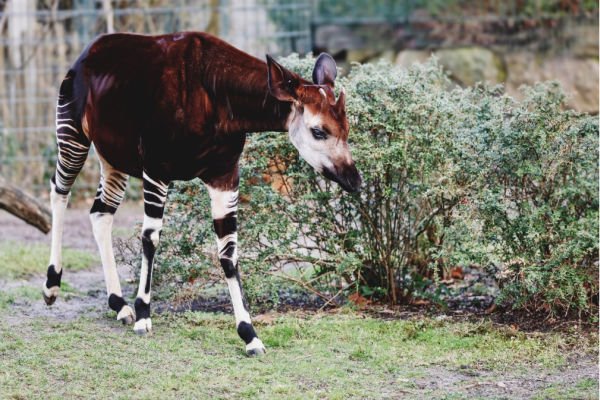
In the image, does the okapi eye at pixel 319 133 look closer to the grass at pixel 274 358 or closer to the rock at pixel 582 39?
the grass at pixel 274 358

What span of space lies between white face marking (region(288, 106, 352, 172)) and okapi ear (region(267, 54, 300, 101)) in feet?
0.35

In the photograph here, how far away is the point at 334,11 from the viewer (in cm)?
1353

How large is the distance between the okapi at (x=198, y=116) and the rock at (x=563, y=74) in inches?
309

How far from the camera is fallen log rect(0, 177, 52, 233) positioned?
7738 mm

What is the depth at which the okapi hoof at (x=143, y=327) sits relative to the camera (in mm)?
5672

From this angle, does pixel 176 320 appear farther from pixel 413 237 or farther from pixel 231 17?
pixel 231 17

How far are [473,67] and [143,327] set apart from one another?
26.9ft

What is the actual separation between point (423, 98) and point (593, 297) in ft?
5.24

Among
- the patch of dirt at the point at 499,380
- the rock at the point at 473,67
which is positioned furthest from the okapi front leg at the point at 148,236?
the rock at the point at 473,67

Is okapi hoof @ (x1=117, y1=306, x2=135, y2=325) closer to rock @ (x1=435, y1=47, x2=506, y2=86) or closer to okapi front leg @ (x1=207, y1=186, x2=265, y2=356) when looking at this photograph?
okapi front leg @ (x1=207, y1=186, x2=265, y2=356)

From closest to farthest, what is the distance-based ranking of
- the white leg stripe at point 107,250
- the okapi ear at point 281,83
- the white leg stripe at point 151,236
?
1. the okapi ear at point 281,83
2. the white leg stripe at point 151,236
3. the white leg stripe at point 107,250

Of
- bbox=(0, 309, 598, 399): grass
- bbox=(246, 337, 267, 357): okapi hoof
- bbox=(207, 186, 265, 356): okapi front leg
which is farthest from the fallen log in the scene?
bbox=(246, 337, 267, 357): okapi hoof

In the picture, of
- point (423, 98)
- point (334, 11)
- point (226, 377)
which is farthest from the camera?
point (334, 11)

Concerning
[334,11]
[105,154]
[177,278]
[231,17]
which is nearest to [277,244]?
[177,278]
